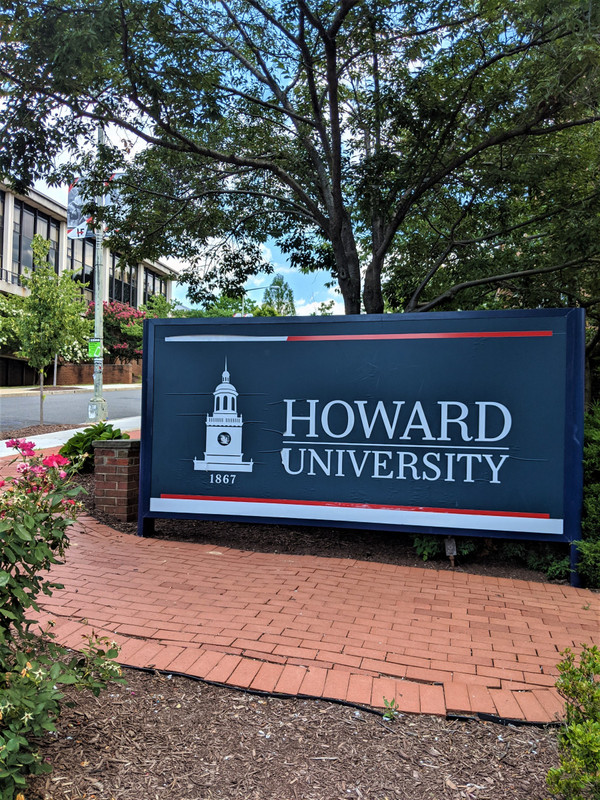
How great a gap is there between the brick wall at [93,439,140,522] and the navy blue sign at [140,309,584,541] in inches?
16.7

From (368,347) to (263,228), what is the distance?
5560 millimetres

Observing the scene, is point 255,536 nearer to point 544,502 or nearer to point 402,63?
point 544,502

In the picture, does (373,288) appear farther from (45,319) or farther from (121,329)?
(121,329)

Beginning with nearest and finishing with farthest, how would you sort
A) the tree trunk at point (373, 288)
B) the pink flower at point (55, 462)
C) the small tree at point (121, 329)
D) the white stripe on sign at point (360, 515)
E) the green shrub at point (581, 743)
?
the green shrub at point (581, 743) < the pink flower at point (55, 462) < the white stripe on sign at point (360, 515) < the tree trunk at point (373, 288) < the small tree at point (121, 329)

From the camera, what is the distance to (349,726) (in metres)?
2.50

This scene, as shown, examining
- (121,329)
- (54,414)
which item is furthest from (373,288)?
(121,329)

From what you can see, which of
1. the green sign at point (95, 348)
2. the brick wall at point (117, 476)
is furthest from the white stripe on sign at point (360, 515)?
the green sign at point (95, 348)

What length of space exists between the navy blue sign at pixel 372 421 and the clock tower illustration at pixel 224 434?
0.5 inches

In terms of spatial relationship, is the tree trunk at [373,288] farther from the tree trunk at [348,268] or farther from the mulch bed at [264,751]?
the mulch bed at [264,751]

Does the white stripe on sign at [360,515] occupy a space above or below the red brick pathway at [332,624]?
above

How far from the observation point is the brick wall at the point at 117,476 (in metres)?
5.74

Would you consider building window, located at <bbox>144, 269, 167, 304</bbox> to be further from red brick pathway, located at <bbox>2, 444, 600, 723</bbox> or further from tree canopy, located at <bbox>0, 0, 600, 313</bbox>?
red brick pathway, located at <bbox>2, 444, 600, 723</bbox>

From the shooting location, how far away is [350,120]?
883 cm

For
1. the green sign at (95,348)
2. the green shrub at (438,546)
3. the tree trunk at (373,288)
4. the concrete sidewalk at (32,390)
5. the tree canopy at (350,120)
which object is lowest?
the green shrub at (438,546)
